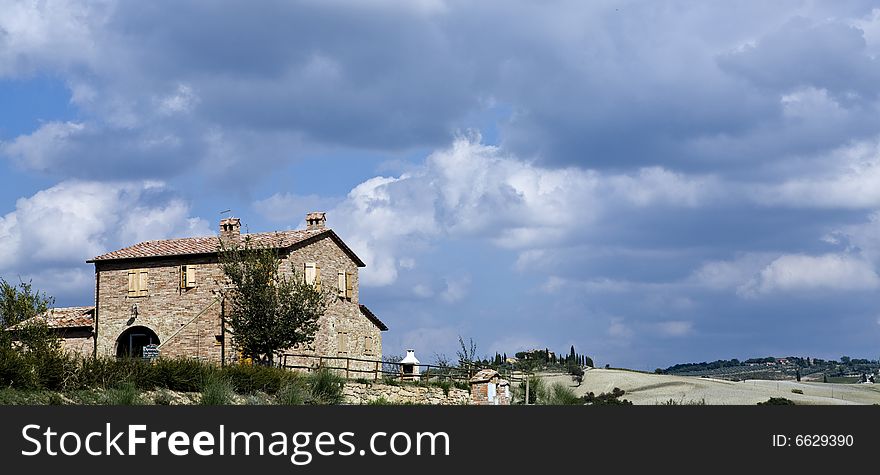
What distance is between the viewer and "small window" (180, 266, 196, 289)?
141 feet

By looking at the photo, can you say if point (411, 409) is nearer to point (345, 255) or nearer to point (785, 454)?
point (785, 454)

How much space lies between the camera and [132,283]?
4403cm

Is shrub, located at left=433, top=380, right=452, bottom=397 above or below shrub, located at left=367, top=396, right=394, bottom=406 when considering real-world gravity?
above

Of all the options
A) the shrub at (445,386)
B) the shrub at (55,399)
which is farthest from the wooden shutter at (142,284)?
the shrub at (55,399)

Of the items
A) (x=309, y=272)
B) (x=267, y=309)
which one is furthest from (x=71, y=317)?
(x=267, y=309)

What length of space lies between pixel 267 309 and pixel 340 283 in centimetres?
902

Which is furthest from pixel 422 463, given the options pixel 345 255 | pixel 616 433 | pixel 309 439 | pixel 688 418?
pixel 345 255

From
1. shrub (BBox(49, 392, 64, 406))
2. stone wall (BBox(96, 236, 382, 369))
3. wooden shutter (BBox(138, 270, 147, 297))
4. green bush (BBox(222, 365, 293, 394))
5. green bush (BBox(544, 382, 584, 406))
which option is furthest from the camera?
wooden shutter (BBox(138, 270, 147, 297))

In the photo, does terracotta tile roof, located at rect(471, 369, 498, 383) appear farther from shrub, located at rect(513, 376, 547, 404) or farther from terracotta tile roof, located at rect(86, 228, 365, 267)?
terracotta tile roof, located at rect(86, 228, 365, 267)

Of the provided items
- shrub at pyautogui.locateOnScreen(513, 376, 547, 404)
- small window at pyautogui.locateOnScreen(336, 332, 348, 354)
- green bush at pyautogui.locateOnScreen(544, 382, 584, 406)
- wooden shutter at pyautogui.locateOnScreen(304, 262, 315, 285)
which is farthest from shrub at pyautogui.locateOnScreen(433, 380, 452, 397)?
wooden shutter at pyautogui.locateOnScreen(304, 262, 315, 285)

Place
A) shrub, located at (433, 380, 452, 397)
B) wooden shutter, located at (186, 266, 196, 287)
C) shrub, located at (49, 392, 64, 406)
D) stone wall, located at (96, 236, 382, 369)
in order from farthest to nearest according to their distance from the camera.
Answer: wooden shutter, located at (186, 266, 196, 287) < stone wall, located at (96, 236, 382, 369) < shrub, located at (433, 380, 452, 397) < shrub, located at (49, 392, 64, 406)

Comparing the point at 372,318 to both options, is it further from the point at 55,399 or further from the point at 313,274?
the point at 55,399

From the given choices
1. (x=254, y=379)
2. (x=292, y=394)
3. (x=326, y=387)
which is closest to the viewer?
(x=292, y=394)

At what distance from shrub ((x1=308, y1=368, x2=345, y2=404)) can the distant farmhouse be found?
11.9 m
